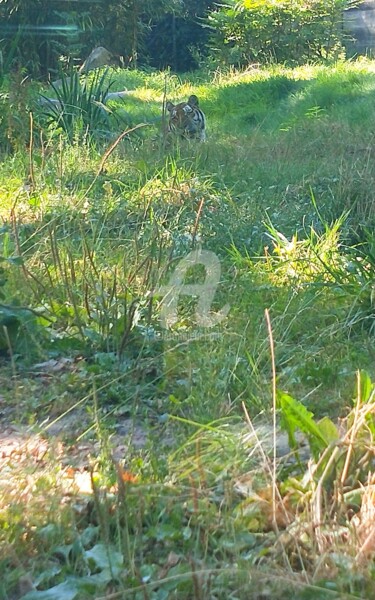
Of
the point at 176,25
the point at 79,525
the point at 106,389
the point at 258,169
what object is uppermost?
the point at 79,525

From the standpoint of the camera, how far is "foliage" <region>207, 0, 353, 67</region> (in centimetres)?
1733

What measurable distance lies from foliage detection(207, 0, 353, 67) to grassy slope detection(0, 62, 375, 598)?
387 inches

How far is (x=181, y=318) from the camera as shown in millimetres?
4035

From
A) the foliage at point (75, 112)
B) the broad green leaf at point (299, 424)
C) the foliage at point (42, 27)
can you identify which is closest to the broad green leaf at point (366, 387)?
the broad green leaf at point (299, 424)

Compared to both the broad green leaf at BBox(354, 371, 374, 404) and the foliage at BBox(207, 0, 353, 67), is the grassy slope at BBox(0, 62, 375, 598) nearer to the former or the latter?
the broad green leaf at BBox(354, 371, 374, 404)

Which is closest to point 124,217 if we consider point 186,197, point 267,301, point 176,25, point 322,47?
point 186,197

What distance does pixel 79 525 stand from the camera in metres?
2.38

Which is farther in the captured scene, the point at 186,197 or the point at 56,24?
the point at 56,24

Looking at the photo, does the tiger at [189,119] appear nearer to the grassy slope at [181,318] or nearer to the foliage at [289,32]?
the grassy slope at [181,318]

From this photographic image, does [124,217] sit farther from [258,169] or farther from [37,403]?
[37,403]

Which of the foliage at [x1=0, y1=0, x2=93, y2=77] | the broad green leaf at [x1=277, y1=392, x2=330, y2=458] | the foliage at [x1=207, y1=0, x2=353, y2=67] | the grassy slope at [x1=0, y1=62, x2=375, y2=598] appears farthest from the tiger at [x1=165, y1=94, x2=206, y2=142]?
the foliage at [x1=0, y1=0, x2=93, y2=77]

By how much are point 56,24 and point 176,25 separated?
4578 millimetres

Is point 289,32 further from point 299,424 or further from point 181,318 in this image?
point 299,424

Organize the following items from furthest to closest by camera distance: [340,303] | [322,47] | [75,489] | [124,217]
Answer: [322,47]
[124,217]
[340,303]
[75,489]
